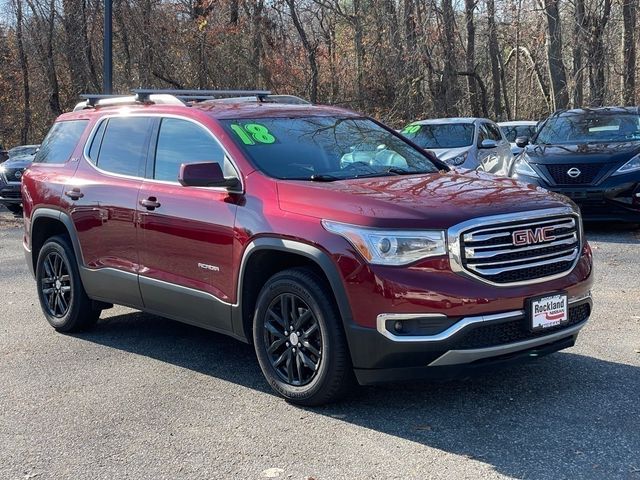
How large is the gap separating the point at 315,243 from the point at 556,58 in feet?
72.7

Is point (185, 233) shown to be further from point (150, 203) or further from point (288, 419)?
point (288, 419)

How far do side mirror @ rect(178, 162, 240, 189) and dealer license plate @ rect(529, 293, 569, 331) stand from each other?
2050 mm

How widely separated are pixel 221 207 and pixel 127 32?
81.6 ft

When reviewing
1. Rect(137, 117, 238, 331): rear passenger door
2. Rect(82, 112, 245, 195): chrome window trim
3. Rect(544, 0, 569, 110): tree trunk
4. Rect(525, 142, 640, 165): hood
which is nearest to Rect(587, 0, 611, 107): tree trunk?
Rect(544, 0, 569, 110): tree trunk

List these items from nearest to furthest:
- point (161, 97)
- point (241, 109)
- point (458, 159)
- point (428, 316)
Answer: point (428, 316)
point (241, 109)
point (161, 97)
point (458, 159)

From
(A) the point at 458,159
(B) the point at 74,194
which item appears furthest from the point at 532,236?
(A) the point at 458,159

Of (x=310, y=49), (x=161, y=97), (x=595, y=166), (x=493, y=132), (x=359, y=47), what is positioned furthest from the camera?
(x=359, y=47)

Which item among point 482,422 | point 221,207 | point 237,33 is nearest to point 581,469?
point 482,422

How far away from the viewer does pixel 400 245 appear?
4359mm

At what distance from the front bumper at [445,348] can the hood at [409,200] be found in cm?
56

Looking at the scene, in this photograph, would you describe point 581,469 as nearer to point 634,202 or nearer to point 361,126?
point 361,126

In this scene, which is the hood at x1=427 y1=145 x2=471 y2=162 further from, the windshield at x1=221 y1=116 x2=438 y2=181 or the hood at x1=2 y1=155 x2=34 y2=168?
the hood at x1=2 y1=155 x2=34 y2=168

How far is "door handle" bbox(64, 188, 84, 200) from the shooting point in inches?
256

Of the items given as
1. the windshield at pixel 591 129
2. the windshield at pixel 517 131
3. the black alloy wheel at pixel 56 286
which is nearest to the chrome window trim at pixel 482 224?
the black alloy wheel at pixel 56 286
